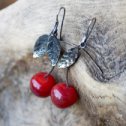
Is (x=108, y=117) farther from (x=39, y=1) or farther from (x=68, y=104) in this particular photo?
(x=39, y=1)

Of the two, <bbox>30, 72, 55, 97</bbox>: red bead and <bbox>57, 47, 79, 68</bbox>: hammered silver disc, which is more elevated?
<bbox>57, 47, 79, 68</bbox>: hammered silver disc

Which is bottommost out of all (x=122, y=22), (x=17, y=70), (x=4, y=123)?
(x=4, y=123)

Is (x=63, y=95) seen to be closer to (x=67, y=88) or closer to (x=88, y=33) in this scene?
(x=67, y=88)

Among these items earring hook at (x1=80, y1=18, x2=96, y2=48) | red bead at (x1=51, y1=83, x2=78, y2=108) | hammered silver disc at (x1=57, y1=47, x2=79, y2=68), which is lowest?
red bead at (x1=51, y1=83, x2=78, y2=108)

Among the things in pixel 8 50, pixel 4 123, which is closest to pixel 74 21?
pixel 8 50

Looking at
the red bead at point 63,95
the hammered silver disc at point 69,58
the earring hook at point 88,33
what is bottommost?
the red bead at point 63,95

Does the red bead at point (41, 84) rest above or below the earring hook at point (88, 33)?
below
